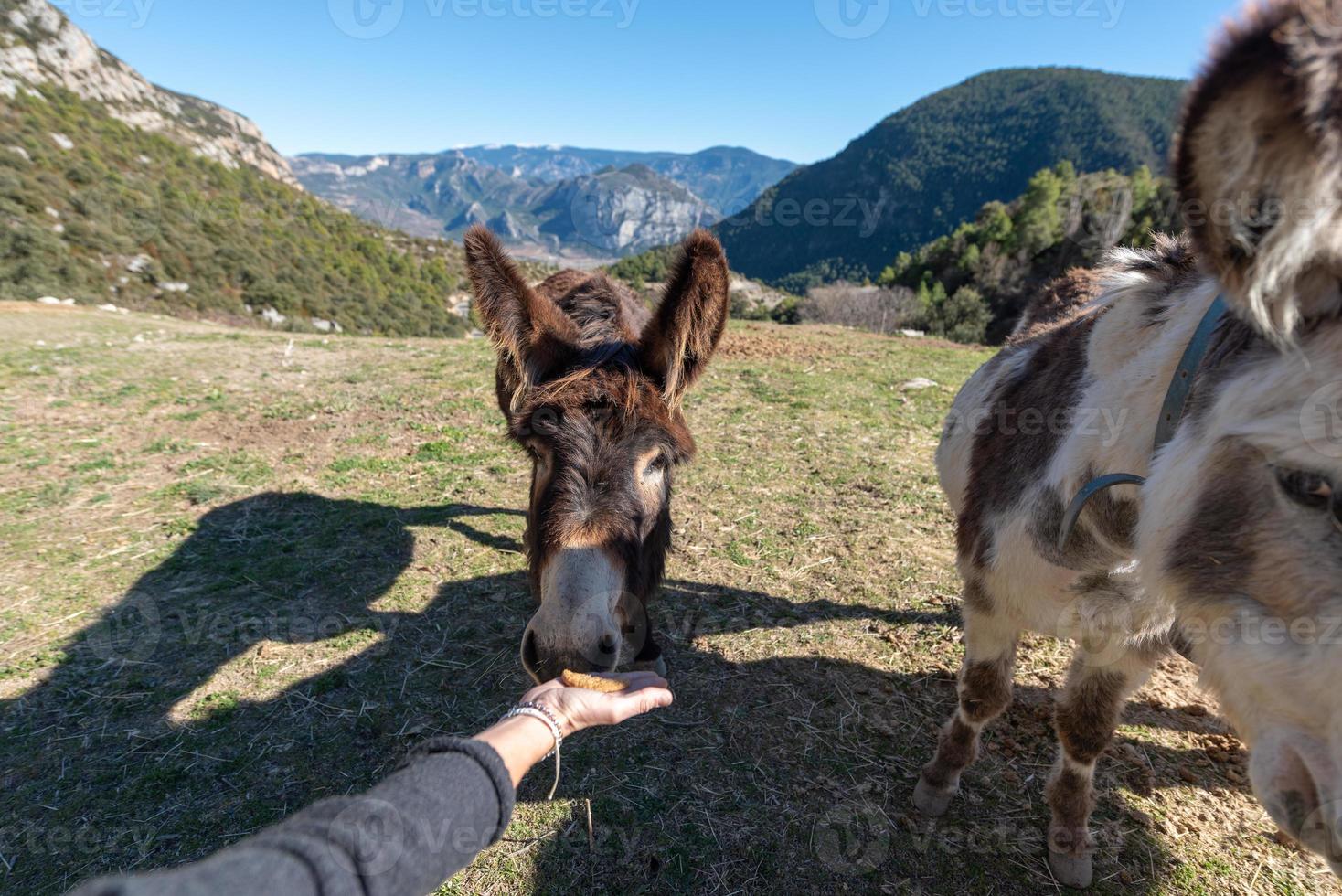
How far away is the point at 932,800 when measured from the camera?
2781 millimetres

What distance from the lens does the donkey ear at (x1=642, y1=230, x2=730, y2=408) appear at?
2.62m

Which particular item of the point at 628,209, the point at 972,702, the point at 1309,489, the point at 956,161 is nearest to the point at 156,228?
the point at 972,702

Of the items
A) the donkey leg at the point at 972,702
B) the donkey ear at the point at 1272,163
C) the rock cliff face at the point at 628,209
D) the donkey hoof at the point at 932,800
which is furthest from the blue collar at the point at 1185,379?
the rock cliff face at the point at 628,209

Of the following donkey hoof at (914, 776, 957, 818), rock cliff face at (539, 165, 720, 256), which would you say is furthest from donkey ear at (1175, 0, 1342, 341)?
rock cliff face at (539, 165, 720, 256)

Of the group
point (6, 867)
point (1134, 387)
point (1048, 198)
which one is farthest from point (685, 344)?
point (1048, 198)

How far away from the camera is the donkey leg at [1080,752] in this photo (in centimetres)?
231

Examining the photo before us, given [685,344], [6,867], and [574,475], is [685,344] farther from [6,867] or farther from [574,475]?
[6,867]

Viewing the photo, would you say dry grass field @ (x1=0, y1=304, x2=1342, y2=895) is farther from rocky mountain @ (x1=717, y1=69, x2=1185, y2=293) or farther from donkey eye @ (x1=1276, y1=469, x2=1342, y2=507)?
rocky mountain @ (x1=717, y1=69, x2=1185, y2=293)

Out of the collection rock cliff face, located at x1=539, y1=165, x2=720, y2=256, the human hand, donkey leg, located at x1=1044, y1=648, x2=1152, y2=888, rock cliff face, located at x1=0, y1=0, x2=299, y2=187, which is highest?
rock cliff face, located at x1=0, y1=0, x2=299, y2=187

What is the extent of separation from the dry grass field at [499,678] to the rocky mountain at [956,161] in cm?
6932

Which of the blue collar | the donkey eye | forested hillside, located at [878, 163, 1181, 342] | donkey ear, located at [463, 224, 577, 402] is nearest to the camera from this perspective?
Answer: the donkey eye

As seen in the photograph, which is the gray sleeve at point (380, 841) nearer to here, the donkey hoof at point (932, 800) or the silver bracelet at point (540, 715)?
the silver bracelet at point (540, 715)

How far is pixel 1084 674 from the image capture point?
2.38 meters

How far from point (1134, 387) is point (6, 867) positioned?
15.7ft
